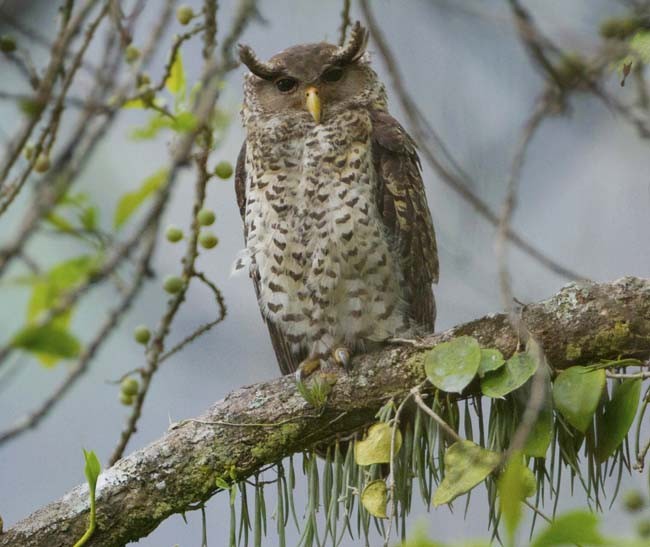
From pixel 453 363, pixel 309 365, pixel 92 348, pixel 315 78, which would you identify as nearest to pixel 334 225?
pixel 309 365

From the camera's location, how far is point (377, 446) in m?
1.98

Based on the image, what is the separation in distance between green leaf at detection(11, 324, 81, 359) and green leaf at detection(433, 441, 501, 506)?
1.18 meters

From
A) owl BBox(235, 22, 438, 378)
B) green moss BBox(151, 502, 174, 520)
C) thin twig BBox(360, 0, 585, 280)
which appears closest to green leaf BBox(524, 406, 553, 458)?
owl BBox(235, 22, 438, 378)

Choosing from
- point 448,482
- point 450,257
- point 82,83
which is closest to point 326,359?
point 448,482

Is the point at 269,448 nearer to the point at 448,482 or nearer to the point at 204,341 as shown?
the point at 448,482

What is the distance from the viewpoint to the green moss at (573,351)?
1985 millimetres

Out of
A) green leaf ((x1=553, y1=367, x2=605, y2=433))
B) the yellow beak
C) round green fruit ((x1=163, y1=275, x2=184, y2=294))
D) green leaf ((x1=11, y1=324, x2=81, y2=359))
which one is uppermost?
the yellow beak

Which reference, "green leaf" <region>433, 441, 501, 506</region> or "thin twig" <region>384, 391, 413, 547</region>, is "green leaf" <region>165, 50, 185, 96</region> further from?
"green leaf" <region>433, 441, 501, 506</region>

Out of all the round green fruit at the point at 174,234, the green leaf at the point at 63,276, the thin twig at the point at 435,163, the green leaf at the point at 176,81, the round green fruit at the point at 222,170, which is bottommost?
the green leaf at the point at 63,276

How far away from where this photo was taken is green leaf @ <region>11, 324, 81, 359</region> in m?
0.71

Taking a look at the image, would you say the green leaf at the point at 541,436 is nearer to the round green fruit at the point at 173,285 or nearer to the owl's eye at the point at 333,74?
the round green fruit at the point at 173,285

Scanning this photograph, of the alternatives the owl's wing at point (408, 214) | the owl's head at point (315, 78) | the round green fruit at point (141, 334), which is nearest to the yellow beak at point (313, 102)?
the owl's head at point (315, 78)

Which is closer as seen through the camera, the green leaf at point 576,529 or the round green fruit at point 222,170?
the green leaf at point 576,529

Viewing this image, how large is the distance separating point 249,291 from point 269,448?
1.70 metres
